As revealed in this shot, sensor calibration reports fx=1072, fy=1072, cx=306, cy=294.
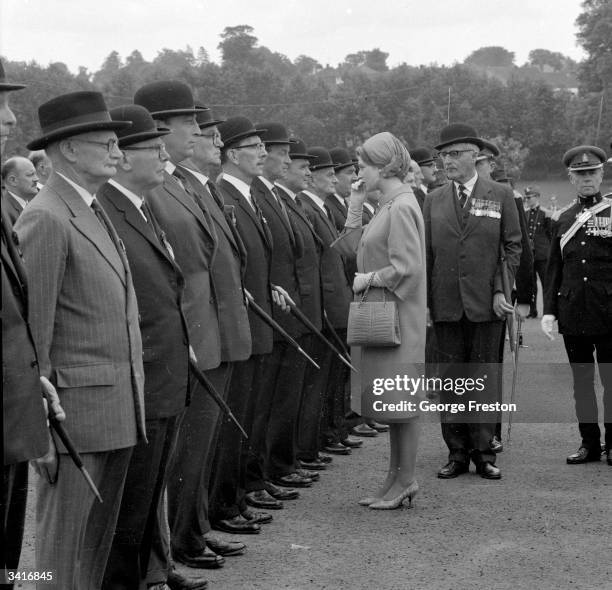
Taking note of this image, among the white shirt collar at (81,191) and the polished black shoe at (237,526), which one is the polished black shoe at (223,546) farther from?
the white shirt collar at (81,191)

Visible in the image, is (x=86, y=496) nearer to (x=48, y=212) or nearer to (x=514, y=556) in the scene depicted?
(x=48, y=212)

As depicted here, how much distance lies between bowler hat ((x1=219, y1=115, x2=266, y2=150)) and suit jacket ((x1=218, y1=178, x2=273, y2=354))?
0.24 m

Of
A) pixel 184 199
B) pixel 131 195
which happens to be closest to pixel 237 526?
pixel 184 199

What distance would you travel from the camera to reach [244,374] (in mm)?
6051

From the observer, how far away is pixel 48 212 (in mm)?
3797

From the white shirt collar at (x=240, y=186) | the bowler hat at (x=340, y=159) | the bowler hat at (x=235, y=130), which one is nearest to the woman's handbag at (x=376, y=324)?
the white shirt collar at (x=240, y=186)

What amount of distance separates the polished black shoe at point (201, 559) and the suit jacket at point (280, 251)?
189 cm

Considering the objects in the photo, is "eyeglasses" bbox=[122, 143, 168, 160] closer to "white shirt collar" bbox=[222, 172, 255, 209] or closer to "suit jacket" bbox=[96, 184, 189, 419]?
"suit jacket" bbox=[96, 184, 189, 419]

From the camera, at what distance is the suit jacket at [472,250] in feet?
24.3

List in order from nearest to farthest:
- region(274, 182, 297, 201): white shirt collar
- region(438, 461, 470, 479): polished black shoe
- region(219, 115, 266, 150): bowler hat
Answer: region(219, 115, 266, 150): bowler hat < region(438, 461, 470, 479): polished black shoe < region(274, 182, 297, 201): white shirt collar

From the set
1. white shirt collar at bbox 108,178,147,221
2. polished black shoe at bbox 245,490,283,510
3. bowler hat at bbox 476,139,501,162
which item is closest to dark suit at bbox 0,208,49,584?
white shirt collar at bbox 108,178,147,221

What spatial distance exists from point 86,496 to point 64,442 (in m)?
0.42

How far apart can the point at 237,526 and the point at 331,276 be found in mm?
2637

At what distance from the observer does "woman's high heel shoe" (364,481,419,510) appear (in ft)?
21.4
